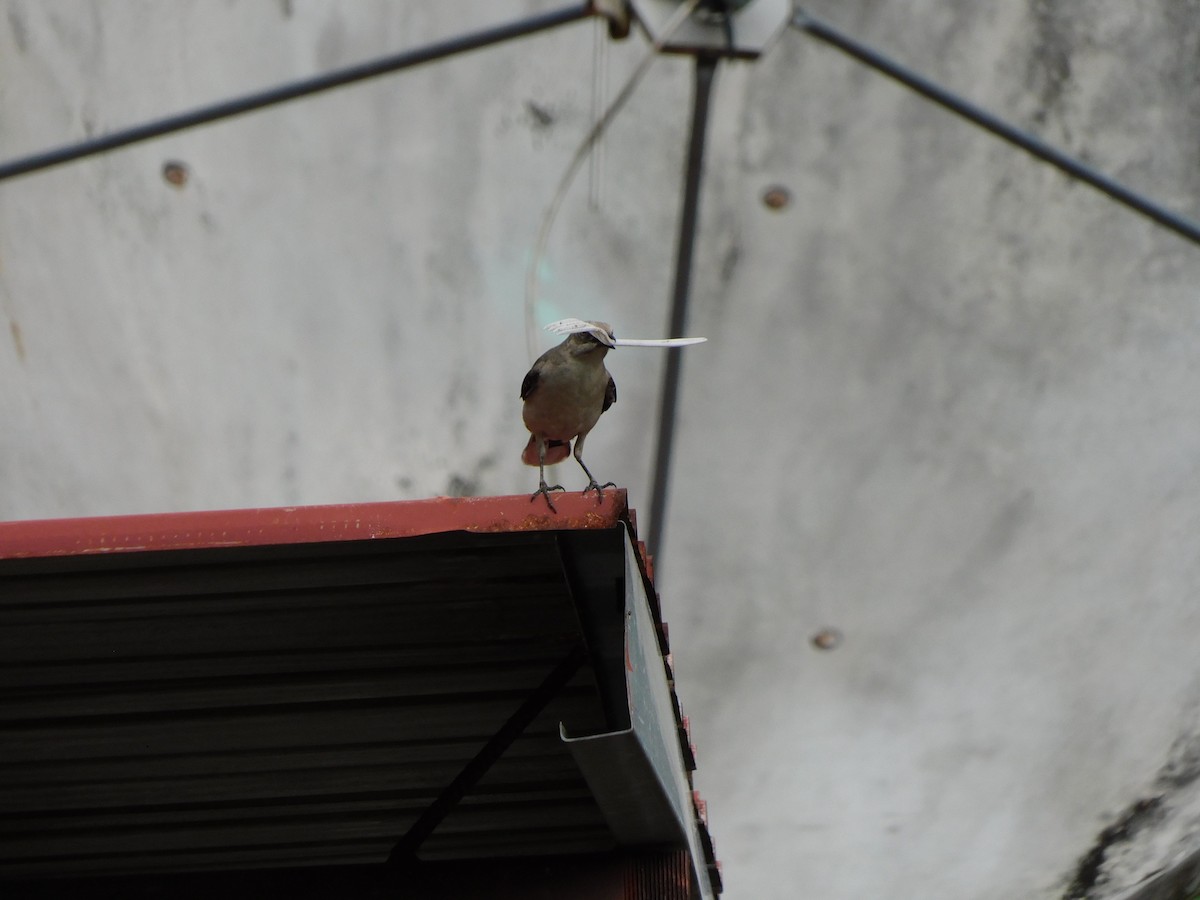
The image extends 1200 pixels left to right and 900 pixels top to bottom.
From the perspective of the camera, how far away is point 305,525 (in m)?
2.74

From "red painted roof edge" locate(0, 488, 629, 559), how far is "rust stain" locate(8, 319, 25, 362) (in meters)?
3.64

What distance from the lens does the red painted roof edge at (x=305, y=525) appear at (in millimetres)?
2721

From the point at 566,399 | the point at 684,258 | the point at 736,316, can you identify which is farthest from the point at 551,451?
the point at 736,316

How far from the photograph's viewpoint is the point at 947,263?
18.9 feet

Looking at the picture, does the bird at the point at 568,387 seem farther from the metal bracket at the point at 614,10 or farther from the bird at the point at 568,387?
the metal bracket at the point at 614,10

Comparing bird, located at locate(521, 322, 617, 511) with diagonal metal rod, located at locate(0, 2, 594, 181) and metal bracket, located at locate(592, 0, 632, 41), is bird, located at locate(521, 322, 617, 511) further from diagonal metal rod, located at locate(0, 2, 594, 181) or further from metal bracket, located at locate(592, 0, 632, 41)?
diagonal metal rod, located at locate(0, 2, 594, 181)

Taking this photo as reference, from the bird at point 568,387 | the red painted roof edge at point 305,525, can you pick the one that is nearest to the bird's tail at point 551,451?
the bird at point 568,387

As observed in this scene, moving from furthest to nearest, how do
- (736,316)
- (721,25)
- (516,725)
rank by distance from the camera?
(736,316) → (721,25) → (516,725)

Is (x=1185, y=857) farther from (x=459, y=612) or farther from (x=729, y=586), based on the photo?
(x=459, y=612)

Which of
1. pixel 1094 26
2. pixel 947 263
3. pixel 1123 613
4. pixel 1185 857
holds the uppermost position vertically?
pixel 1094 26

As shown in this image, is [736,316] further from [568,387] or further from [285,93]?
[285,93]

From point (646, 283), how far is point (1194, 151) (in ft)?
7.34

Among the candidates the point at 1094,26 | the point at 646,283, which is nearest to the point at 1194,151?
the point at 1094,26

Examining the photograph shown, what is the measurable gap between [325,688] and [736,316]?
304cm
